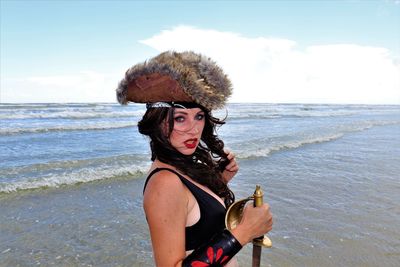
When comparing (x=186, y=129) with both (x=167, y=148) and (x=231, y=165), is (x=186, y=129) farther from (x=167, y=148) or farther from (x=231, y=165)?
(x=231, y=165)

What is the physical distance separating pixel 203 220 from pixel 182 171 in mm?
318

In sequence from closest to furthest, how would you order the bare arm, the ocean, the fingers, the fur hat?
the bare arm
the fur hat
the fingers
the ocean

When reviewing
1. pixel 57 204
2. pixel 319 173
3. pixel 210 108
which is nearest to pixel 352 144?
pixel 319 173

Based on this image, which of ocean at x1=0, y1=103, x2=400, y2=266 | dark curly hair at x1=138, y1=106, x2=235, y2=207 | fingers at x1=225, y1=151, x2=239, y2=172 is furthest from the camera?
ocean at x1=0, y1=103, x2=400, y2=266

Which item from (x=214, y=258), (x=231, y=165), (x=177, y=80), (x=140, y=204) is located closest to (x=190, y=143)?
(x=177, y=80)

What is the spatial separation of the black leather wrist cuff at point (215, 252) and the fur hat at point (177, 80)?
776mm

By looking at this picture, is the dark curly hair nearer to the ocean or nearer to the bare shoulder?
the bare shoulder

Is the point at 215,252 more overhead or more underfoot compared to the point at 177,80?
more underfoot

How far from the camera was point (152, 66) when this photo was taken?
1950 mm

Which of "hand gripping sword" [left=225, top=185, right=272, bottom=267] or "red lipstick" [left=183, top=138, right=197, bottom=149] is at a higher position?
"red lipstick" [left=183, top=138, right=197, bottom=149]

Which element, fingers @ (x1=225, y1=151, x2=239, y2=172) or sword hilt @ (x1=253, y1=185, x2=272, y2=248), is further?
fingers @ (x1=225, y1=151, x2=239, y2=172)

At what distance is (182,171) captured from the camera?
2.09 metres

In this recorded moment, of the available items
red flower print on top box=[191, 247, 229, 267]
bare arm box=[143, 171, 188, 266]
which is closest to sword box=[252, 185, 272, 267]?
red flower print on top box=[191, 247, 229, 267]

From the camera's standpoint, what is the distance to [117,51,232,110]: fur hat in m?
1.94
